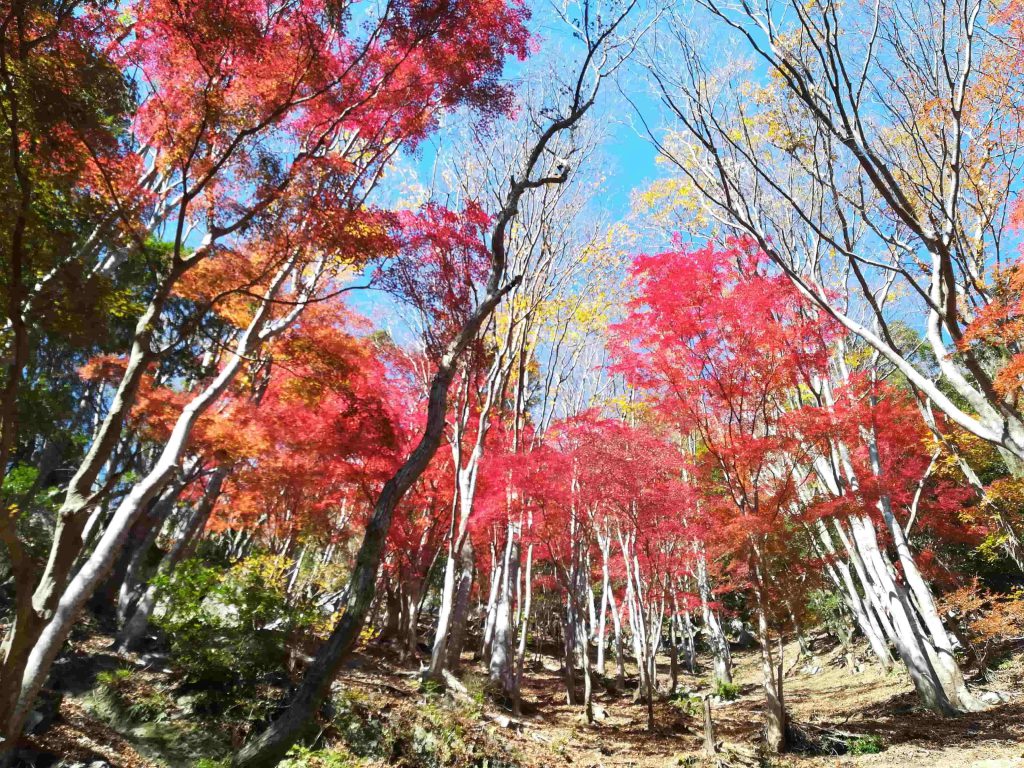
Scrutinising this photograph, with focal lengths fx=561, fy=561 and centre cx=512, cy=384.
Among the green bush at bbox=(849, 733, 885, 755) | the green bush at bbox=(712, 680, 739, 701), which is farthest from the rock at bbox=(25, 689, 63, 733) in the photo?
the green bush at bbox=(712, 680, 739, 701)

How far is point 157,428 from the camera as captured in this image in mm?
10086

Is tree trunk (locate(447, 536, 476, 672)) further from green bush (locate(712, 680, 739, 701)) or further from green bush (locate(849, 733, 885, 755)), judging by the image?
green bush (locate(712, 680, 739, 701))

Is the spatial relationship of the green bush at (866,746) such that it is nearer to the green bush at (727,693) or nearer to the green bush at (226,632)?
the green bush at (727,693)

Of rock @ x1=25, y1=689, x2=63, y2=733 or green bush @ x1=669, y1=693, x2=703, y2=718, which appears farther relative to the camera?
green bush @ x1=669, y1=693, x2=703, y2=718

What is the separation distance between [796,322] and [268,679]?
9.33m

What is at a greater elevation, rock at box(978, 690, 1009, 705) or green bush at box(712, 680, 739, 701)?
green bush at box(712, 680, 739, 701)

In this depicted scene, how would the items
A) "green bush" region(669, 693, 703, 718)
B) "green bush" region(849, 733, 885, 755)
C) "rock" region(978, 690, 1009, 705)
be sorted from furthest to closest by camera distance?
"green bush" region(669, 693, 703, 718) → "rock" region(978, 690, 1009, 705) → "green bush" region(849, 733, 885, 755)

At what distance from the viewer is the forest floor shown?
559 cm

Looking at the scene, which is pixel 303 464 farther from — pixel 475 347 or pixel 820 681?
pixel 820 681

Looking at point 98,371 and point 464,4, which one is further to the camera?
point 98,371

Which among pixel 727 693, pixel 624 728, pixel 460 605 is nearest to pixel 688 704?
pixel 727 693

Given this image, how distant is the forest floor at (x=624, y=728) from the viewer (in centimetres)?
559

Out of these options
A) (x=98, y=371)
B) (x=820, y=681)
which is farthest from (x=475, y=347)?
(x=820, y=681)

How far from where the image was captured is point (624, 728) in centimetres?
920
